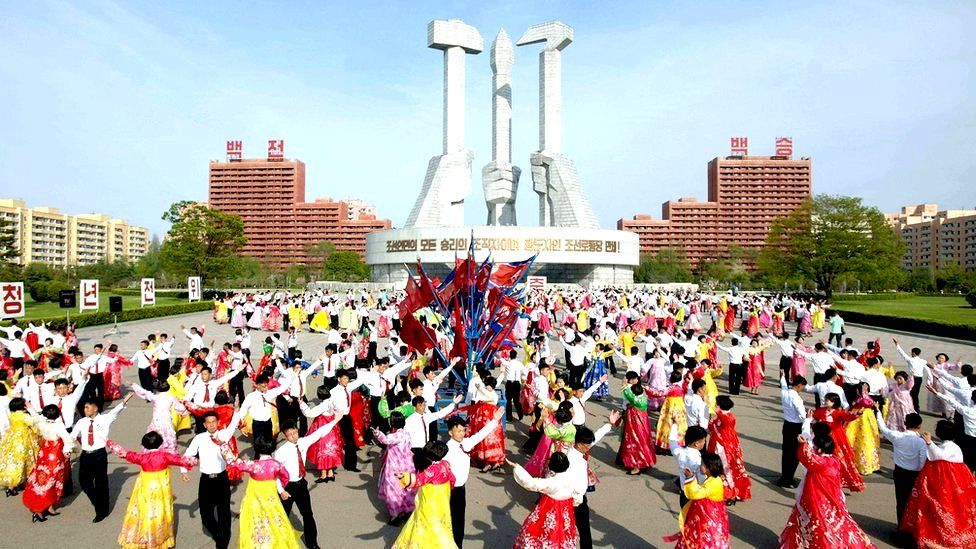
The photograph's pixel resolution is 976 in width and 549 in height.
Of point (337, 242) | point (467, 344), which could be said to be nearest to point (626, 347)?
point (467, 344)

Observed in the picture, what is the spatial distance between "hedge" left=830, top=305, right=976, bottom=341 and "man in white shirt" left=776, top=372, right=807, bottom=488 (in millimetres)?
16355

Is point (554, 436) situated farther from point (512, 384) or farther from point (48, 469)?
point (48, 469)

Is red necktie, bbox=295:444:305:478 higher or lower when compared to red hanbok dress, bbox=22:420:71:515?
higher

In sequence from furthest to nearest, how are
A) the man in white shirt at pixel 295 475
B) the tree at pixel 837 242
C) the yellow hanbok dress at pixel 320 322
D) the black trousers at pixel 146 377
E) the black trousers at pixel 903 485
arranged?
the tree at pixel 837 242 < the yellow hanbok dress at pixel 320 322 < the black trousers at pixel 146 377 < the black trousers at pixel 903 485 < the man in white shirt at pixel 295 475

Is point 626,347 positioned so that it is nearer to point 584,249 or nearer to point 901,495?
point 901,495

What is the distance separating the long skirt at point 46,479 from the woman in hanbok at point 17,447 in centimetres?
44

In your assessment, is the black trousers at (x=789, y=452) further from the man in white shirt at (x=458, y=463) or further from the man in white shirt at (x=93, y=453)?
the man in white shirt at (x=93, y=453)

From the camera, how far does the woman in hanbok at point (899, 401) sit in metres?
7.95

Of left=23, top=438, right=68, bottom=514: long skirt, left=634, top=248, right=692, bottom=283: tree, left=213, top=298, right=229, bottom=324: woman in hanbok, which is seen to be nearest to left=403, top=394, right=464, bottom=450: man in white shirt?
left=23, top=438, right=68, bottom=514: long skirt

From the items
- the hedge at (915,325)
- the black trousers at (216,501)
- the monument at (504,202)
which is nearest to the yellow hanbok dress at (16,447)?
the black trousers at (216,501)

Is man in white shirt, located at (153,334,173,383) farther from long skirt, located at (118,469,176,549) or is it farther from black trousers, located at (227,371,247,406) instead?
long skirt, located at (118,469,176,549)

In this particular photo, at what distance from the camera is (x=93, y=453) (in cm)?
562

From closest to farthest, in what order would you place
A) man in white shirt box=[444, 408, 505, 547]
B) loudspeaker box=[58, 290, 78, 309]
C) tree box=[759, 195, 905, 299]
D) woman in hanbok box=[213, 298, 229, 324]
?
man in white shirt box=[444, 408, 505, 547] < loudspeaker box=[58, 290, 78, 309] < woman in hanbok box=[213, 298, 229, 324] < tree box=[759, 195, 905, 299]

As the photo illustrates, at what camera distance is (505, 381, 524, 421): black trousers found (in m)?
9.59
